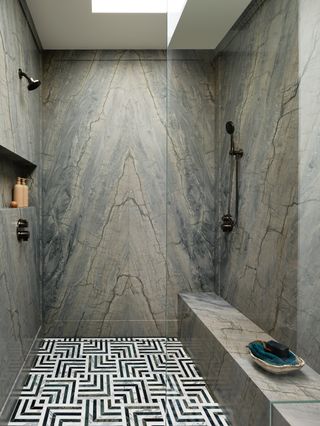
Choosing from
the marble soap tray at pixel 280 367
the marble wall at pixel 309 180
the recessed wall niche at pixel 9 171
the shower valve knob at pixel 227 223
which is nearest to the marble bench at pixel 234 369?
the marble soap tray at pixel 280 367

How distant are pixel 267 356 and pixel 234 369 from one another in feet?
0.75

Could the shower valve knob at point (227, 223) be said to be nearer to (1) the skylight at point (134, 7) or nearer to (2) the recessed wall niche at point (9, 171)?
(2) the recessed wall niche at point (9, 171)

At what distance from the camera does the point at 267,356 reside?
4.72ft

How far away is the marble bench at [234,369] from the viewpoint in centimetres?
113

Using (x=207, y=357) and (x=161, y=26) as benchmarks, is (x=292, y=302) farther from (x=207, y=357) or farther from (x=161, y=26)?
(x=161, y=26)

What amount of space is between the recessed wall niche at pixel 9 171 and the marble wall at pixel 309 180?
1421 mm

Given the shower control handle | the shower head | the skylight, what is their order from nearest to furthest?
the shower head < the shower control handle < the skylight

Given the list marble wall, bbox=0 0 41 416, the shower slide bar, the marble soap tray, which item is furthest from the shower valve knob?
marble wall, bbox=0 0 41 416

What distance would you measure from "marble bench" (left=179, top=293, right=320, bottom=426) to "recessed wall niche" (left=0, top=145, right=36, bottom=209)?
121 cm

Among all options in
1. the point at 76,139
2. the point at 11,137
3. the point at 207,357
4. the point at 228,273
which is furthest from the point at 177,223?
the point at 76,139

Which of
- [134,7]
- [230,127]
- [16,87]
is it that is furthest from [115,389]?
[134,7]

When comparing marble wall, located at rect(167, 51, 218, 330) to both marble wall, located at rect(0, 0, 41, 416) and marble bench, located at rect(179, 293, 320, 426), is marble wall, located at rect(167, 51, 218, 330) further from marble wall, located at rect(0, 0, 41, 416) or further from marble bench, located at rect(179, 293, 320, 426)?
marble wall, located at rect(0, 0, 41, 416)

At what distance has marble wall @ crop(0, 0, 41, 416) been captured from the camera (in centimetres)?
186

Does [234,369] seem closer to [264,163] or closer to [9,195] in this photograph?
[264,163]
